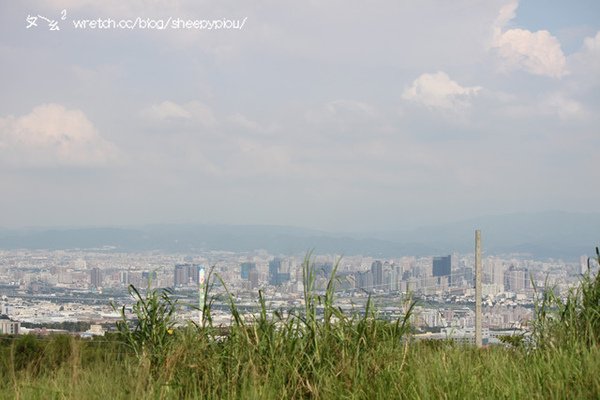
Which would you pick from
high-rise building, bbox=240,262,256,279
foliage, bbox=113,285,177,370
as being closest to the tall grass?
foliage, bbox=113,285,177,370

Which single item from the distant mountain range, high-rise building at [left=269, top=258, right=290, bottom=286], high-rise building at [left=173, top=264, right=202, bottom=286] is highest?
the distant mountain range

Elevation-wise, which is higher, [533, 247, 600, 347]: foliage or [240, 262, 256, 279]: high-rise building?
[240, 262, 256, 279]: high-rise building

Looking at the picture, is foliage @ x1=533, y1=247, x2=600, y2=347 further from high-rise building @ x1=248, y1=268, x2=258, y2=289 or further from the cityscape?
high-rise building @ x1=248, y1=268, x2=258, y2=289

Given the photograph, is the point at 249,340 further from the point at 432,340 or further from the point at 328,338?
the point at 432,340

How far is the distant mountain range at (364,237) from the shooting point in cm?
3606

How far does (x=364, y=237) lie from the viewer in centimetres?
3775

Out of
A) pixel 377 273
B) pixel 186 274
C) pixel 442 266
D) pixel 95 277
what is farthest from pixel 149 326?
pixel 95 277

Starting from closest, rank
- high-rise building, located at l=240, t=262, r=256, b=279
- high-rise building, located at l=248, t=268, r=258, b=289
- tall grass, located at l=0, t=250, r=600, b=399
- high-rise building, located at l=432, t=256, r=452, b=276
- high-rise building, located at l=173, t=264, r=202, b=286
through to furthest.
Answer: tall grass, located at l=0, t=250, r=600, b=399
high-rise building, located at l=248, t=268, r=258, b=289
high-rise building, located at l=240, t=262, r=256, b=279
high-rise building, located at l=173, t=264, r=202, b=286
high-rise building, located at l=432, t=256, r=452, b=276

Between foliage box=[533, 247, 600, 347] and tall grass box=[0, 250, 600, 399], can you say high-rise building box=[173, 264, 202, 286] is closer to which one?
tall grass box=[0, 250, 600, 399]

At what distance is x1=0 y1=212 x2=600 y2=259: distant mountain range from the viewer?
36.1 meters

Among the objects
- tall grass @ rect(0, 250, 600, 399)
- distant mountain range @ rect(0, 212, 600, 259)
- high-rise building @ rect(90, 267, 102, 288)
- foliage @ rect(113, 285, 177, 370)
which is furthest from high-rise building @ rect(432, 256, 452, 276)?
distant mountain range @ rect(0, 212, 600, 259)

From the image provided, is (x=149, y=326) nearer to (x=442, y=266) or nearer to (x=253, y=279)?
(x=253, y=279)

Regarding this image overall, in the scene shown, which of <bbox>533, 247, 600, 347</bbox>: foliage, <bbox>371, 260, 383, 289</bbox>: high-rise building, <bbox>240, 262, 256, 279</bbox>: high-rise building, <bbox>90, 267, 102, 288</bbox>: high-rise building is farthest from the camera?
<bbox>90, 267, 102, 288</bbox>: high-rise building

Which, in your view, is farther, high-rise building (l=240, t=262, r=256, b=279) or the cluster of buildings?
high-rise building (l=240, t=262, r=256, b=279)
